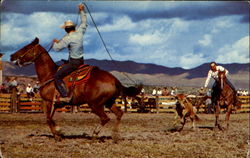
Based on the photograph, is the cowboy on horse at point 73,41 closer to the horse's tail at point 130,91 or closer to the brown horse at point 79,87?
the brown horse at point 79,87

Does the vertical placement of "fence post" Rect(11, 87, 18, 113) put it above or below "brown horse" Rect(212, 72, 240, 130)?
below

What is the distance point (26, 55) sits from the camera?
31.5 ft

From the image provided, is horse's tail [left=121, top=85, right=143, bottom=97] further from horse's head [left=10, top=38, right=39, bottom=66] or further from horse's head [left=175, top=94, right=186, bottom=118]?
horse's head [left=175, top=94, right=186, bottom=118]

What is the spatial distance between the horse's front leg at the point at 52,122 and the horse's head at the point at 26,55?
1.04 metres

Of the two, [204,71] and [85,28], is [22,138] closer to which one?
[85,28]

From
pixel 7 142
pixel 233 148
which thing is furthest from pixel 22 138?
pixel 233 148

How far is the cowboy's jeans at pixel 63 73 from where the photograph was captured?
965 cm

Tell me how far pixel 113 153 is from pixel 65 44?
7.71ft

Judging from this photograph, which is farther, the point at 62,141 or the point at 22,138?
the point at 22,138

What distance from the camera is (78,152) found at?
8.38 m

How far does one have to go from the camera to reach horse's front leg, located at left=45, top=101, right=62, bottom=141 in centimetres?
982

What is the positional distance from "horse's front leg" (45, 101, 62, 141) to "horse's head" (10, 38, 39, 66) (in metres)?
1.04

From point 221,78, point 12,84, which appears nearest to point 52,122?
point 221,78

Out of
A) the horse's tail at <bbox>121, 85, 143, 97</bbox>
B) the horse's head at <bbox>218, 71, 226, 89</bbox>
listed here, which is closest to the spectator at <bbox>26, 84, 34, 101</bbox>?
the horse's head at <bbox>218, 71, 226, 89</bbox>
